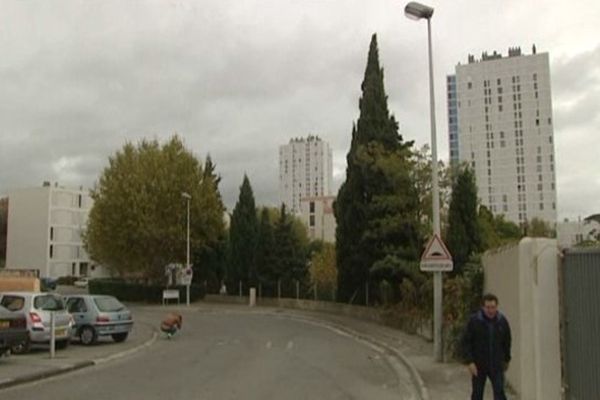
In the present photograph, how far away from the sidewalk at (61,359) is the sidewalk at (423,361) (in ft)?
26.5

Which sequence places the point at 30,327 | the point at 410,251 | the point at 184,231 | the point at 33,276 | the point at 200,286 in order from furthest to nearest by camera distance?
1. the point at 200,286
2. the point at 184,231
3. the point at 33,276
4. the point at 410,251
5. the point at 30,327

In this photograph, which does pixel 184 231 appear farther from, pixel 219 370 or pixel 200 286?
pixel 219 370

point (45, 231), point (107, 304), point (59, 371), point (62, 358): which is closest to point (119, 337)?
point (107, 304)

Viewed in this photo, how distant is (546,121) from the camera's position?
117500mm

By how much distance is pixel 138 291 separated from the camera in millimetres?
57562

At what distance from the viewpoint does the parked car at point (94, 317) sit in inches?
923

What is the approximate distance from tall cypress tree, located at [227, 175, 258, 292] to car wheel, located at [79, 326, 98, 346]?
28.5 m

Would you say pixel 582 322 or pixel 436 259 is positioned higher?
pixel 436 259

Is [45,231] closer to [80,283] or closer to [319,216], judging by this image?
[80,283]

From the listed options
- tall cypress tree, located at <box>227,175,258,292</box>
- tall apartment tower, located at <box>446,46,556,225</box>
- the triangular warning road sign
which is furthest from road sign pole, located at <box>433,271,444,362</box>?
tall apartment tower, located at <box>446,46,556,225</box>

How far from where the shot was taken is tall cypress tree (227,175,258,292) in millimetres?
53141

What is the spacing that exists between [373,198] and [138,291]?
3272 centimetres

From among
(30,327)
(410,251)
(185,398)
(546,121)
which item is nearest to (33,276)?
(30,327)

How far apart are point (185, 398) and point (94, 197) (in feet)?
148
